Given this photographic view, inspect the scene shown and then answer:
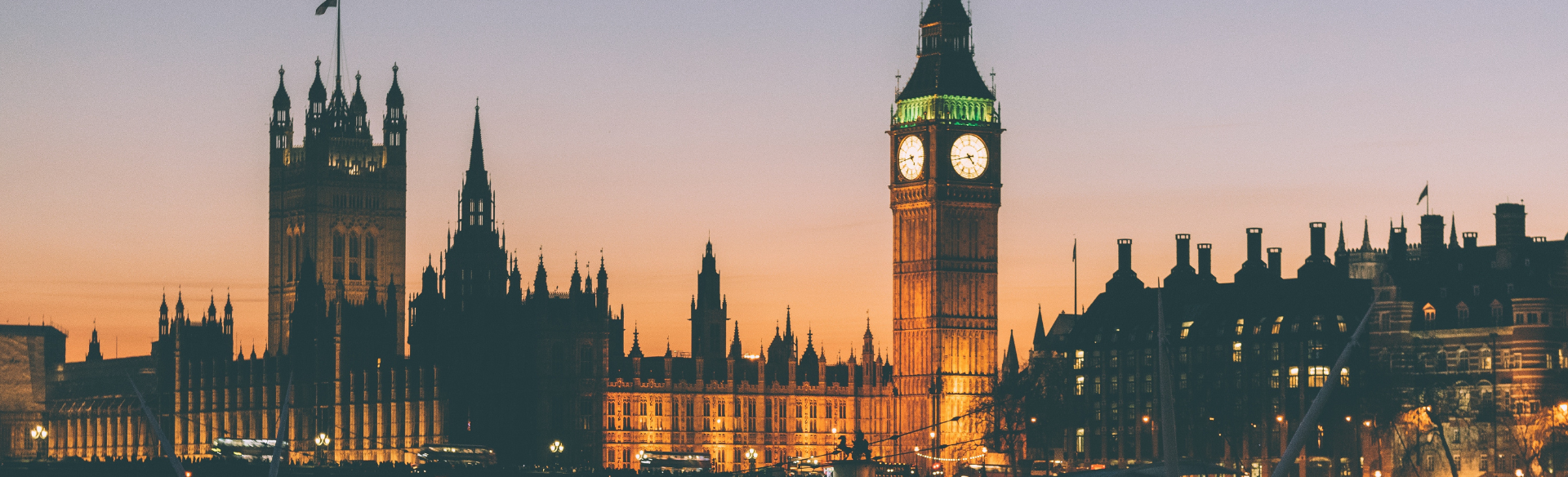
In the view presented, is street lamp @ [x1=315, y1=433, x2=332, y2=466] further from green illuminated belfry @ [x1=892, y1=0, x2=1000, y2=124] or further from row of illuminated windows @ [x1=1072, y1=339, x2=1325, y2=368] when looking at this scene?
row of illuminated windows @ [x1=1072, y1=339, x2=1325, y2=368]

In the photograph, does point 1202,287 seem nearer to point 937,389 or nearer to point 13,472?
point 937,389

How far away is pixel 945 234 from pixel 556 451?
26454mm

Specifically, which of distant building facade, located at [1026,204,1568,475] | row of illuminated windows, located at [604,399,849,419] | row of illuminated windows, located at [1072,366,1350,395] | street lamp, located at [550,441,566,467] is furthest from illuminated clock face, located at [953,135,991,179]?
street lamp, located at [550,441,566,467]

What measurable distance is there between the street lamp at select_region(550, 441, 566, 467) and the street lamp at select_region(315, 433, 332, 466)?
85.3 feet

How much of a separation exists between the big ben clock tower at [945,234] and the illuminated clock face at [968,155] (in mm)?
49

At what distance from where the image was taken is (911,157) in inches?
6417

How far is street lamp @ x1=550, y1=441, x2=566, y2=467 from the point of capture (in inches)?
6324

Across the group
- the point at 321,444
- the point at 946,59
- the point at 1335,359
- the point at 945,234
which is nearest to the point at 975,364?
the point at 945,234

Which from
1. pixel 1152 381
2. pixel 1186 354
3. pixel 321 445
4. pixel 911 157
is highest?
pixel 911 157

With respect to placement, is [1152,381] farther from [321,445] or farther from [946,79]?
[321,445]

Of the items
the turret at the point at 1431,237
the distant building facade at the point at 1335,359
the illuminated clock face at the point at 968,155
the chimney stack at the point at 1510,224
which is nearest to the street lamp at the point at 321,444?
the illuminated clock face at the point at 968,155

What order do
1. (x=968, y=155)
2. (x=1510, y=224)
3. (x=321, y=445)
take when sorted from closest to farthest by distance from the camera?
1. (x=1510, y=224)
2. (x=968, y=155)
3. (x=321, y=445)

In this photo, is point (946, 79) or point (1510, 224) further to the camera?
point (946, 79)

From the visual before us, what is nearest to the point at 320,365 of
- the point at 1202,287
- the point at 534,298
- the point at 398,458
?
the point at 398,458
